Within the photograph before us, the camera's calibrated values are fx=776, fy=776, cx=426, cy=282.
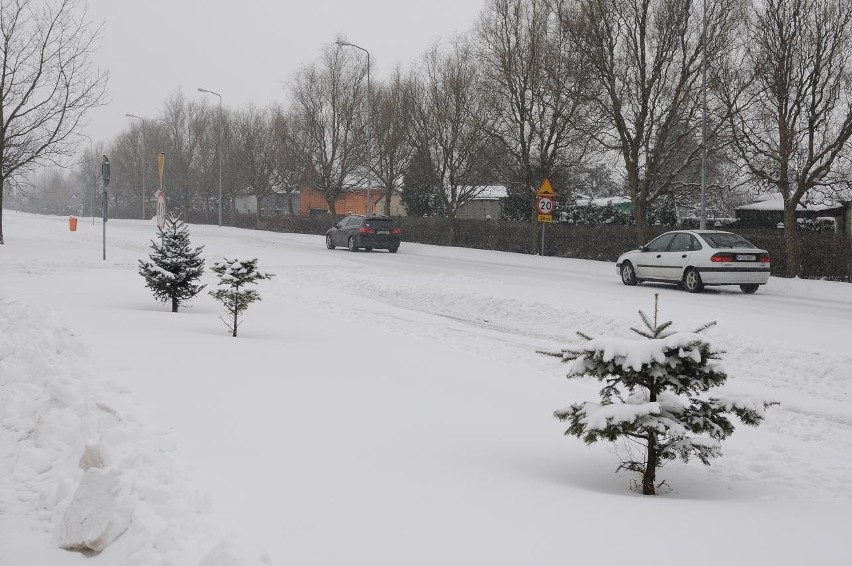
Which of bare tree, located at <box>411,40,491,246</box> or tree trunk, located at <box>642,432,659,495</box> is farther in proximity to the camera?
bare tree, located at <box>411,40,491,246</box>

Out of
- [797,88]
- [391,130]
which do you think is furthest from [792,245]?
[391,130]

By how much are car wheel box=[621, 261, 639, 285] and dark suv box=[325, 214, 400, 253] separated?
1516 centimetres

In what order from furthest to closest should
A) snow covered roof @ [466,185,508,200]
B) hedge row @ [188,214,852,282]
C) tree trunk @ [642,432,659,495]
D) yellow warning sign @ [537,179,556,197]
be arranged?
snow covered roof @ [466,185,508,200] → yellow warning sign @ [537,179,556,197] → hedge row @ [188,214,852,282] → tree trunk @ [642,432,659,495]

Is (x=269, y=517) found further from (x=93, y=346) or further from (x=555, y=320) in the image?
(x=555, y=320)

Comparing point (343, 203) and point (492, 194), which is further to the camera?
point (343, 203)

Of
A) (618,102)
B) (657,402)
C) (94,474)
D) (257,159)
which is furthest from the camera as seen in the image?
(257,159)

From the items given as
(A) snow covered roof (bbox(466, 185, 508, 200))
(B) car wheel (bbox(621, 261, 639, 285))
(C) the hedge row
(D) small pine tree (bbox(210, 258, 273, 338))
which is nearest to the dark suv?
(C) the hedge row

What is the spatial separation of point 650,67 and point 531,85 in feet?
20.6

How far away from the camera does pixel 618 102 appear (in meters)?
28.2

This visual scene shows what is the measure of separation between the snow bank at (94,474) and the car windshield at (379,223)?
2664 centimetres

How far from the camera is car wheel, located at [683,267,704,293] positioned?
19.5 m

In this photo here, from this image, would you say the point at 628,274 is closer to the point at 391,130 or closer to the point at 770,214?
the point at 391,130

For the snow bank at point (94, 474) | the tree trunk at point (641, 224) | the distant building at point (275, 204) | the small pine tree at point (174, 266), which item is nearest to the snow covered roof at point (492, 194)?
the distant building at point (275, 204)

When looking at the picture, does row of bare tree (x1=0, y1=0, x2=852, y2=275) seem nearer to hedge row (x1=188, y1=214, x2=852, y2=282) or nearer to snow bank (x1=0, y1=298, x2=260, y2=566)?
hedge row (x1=188, y1=214, x2=852, y2=282)
